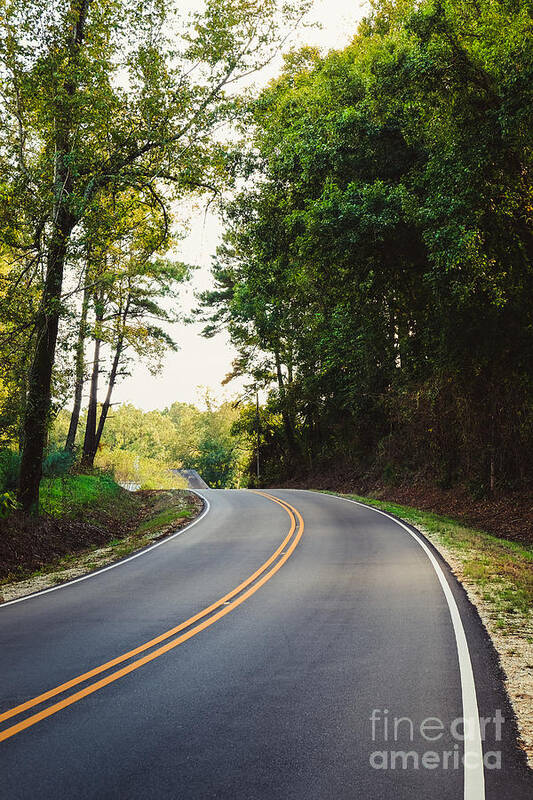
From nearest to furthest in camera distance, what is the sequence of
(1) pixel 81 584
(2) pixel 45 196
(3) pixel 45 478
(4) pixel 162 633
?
(4) pixel 162 633, (1) pixel 81 584, (2) pixel 45 196, (3) pixel 45 478

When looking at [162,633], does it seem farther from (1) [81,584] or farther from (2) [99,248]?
(2) [99,248]

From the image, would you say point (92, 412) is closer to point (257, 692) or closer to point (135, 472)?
point (135, 472)

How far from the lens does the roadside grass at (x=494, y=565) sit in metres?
7.34

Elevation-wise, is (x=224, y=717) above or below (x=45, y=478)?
below

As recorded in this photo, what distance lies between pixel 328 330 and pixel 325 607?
22.0 metres

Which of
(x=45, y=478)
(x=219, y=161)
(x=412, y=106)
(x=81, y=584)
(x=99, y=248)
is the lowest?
(x=81, y=584)

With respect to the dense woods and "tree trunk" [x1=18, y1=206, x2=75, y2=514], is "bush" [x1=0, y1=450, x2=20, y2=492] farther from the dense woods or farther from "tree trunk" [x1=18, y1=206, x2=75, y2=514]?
the dense woods

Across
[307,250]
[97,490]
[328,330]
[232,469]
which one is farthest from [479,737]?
[232,469]

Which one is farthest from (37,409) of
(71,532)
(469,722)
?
(469,722)

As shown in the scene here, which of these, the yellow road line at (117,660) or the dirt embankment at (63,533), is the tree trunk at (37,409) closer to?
the dirt embankment at (63,533)

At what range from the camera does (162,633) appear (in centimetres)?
663

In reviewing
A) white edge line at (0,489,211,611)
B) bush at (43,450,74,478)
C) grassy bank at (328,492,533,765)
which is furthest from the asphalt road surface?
grassy bank at (328,492,533,765)

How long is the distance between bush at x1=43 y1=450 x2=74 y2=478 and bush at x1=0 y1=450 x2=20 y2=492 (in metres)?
3.14

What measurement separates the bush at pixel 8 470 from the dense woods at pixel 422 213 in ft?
29.3
